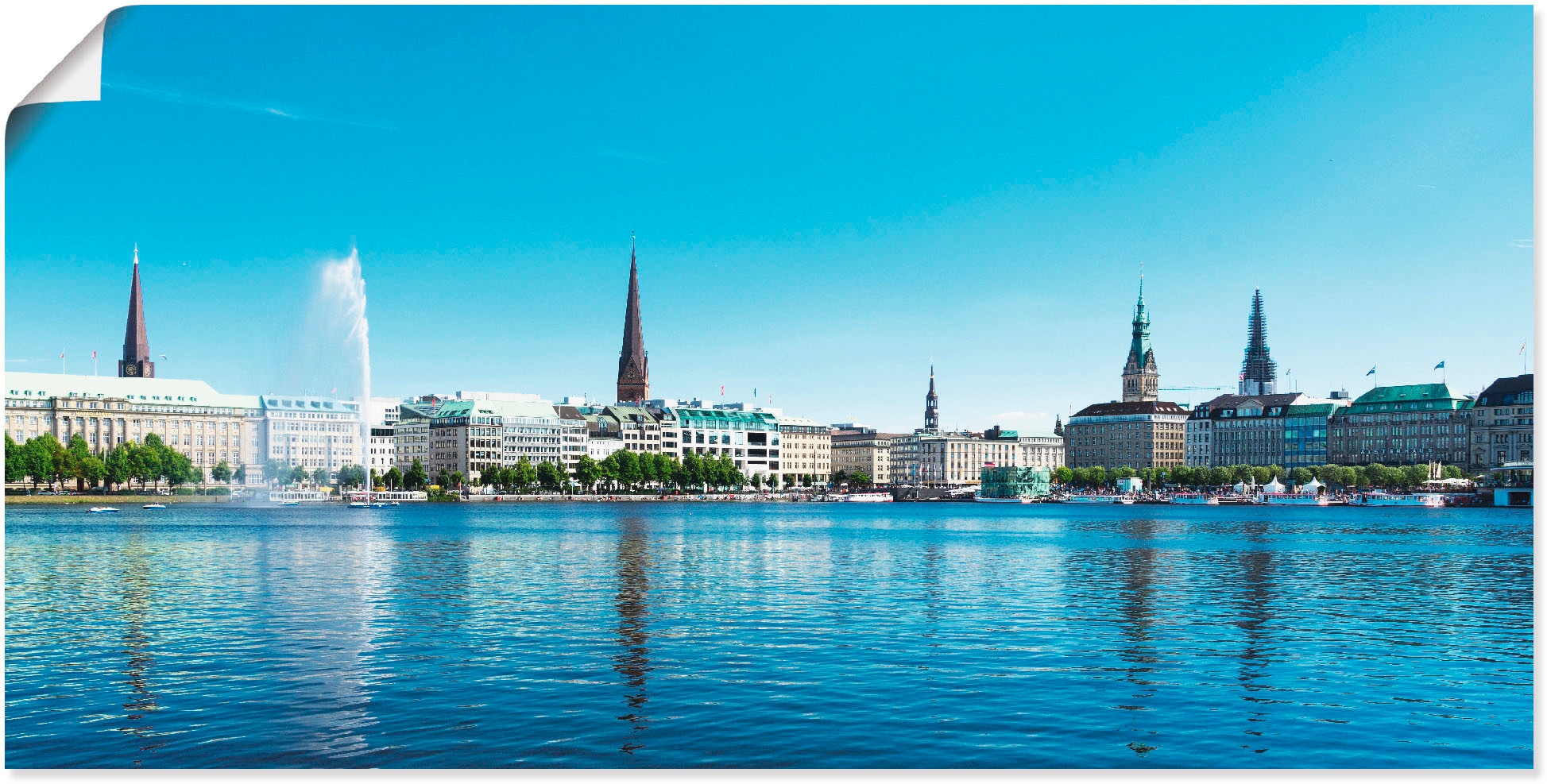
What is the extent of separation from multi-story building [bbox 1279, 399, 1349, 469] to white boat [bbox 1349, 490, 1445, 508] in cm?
2909

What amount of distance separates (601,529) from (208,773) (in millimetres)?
56832

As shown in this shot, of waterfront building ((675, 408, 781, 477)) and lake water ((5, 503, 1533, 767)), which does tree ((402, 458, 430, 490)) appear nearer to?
waterfront building ((675, 408, 781, 477))

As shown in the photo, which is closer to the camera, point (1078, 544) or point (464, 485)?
point (1078, 544)

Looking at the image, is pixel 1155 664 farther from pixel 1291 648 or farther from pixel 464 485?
pixel 464 485

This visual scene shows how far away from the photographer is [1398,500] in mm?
126125

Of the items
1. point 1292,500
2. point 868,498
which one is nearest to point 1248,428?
point 1292,500

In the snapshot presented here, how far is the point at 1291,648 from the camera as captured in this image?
764 inches

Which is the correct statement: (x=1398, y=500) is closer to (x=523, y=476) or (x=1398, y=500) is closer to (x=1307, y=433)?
(x=1307, y=433)

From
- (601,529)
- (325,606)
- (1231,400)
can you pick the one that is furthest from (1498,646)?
(1231,400)

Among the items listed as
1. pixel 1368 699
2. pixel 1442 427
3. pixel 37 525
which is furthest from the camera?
pixel 1442 427

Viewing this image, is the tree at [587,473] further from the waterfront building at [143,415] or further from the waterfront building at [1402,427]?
the waterfront building at [1402,427]

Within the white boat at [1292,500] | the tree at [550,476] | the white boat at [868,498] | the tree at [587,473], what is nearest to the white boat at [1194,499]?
the white boat at [1292,500]

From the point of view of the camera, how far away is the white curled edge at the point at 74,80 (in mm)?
9102

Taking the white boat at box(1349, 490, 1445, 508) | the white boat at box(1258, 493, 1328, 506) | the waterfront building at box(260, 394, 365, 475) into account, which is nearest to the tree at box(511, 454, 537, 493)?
the waterfront building at box(260, 394, 365, 475)
